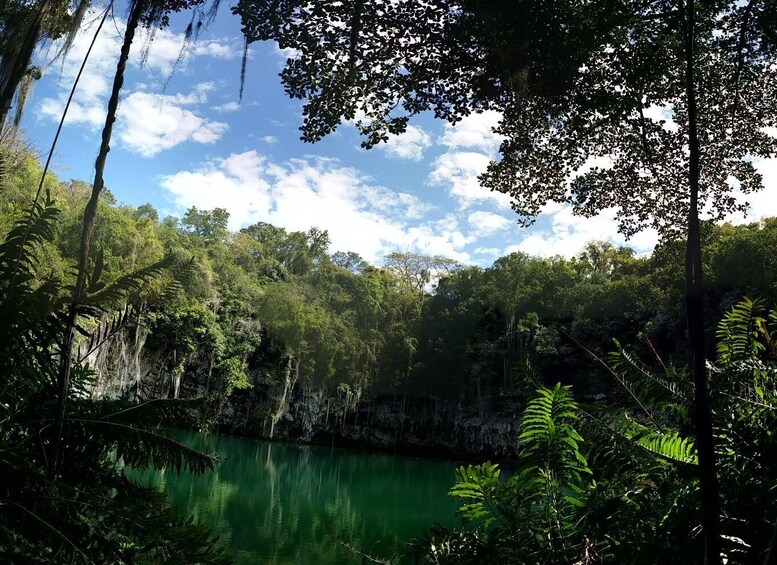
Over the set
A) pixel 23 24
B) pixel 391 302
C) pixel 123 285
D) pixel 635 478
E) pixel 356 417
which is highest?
pixel 391 302

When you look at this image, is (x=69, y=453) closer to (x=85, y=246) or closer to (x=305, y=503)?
(x=85, y=246)

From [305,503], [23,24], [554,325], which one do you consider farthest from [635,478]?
[305,503]

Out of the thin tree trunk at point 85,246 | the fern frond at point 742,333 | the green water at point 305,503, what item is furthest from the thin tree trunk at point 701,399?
the green water at point 305,503

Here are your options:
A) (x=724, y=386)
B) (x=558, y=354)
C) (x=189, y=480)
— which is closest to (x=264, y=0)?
(x=724, y=386)

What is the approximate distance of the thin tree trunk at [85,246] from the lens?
1191 millimetres

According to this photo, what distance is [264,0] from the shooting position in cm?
248

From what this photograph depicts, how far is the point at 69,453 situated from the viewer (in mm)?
1372

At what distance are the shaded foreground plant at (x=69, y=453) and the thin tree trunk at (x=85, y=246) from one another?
35 mm

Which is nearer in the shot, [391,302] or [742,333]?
[742,333]

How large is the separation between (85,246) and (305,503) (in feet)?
43.7

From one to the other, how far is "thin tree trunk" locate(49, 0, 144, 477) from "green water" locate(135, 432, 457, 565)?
1018 mm

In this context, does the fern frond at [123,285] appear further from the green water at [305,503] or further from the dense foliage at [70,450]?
the green water at [305,503]

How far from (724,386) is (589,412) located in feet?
1.38

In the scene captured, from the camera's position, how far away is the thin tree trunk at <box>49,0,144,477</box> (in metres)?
1.19
